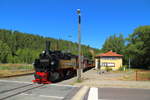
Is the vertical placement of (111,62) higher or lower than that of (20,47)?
lower

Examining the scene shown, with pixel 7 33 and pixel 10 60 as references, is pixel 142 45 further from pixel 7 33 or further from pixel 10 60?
pixel 7 33

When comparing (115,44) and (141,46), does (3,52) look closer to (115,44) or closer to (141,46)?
(115,44)

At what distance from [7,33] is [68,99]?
124540mm

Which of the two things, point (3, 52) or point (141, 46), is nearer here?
point (141, 46)

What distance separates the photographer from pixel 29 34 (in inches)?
5861

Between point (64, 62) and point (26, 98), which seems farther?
point (64, 62)

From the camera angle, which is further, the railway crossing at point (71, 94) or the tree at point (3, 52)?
the tree at point (3, 52)

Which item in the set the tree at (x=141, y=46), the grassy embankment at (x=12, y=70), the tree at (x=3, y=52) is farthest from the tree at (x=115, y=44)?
the tree at (x=3, y=52)

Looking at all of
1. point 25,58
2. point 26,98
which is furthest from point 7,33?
point 26,98

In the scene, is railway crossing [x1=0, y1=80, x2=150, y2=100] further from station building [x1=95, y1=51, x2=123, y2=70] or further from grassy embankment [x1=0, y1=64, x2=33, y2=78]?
station building [x1=95, y1=51, x2=123, y2=70]

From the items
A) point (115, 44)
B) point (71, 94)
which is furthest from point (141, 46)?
point (71, 94)

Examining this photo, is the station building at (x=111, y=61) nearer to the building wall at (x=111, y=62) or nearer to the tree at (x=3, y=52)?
the building wall at (x=111, y=62)

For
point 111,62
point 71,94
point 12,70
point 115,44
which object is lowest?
point 12,70

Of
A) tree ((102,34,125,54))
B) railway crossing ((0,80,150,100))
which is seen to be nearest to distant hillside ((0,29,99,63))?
tree ((102,34,125,54))
